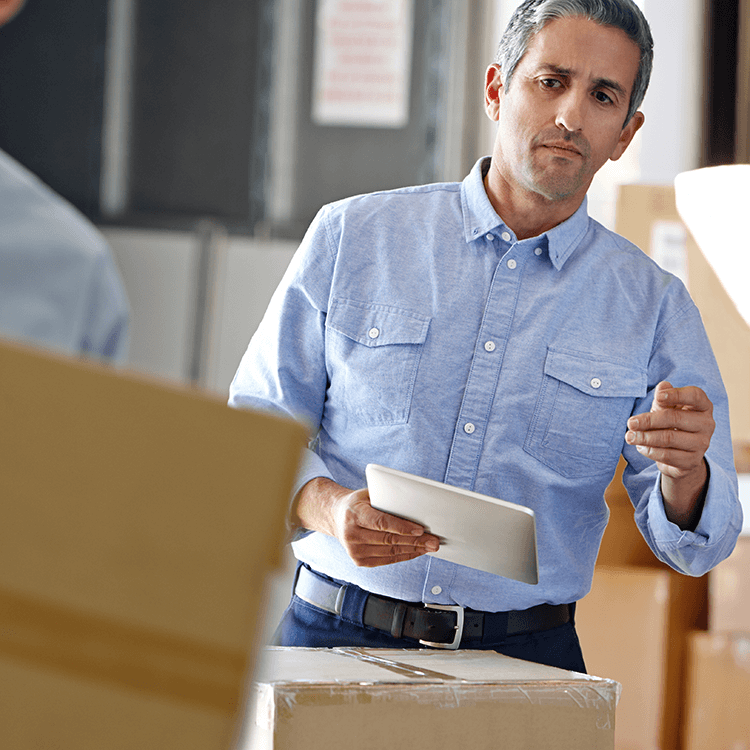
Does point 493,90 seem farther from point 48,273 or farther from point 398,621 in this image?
point 48,273

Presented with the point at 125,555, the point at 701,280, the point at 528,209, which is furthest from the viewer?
the point at 701,280

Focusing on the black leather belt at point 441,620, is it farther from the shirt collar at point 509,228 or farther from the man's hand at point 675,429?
the shirt collar at point 509,228

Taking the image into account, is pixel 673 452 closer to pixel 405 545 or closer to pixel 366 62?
pixel 405 545

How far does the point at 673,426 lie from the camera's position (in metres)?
0.97

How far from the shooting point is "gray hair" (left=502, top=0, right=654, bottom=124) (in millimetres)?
1131

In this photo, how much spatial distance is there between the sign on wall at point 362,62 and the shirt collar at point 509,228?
123cm

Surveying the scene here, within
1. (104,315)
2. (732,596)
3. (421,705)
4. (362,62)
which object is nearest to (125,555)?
(104,315)

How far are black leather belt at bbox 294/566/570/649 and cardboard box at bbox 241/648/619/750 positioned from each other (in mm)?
148

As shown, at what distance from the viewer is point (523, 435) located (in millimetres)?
1078

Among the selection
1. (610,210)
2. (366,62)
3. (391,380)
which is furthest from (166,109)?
(391,380)

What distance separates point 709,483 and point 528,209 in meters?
0.40

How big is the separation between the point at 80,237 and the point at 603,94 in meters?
0.87

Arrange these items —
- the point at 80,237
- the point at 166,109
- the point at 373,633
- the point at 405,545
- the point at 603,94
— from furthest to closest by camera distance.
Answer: the point at 166,109 → the point at 603,94 → the point at 373,633 → the point at 405,545 → the point at 80,237

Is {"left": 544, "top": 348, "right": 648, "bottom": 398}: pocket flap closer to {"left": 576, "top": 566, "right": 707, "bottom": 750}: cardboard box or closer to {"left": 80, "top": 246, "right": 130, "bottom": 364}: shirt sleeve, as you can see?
{"left": 80, "top": 246, "right": 130, "bottom": 364}: shirt sleeve
